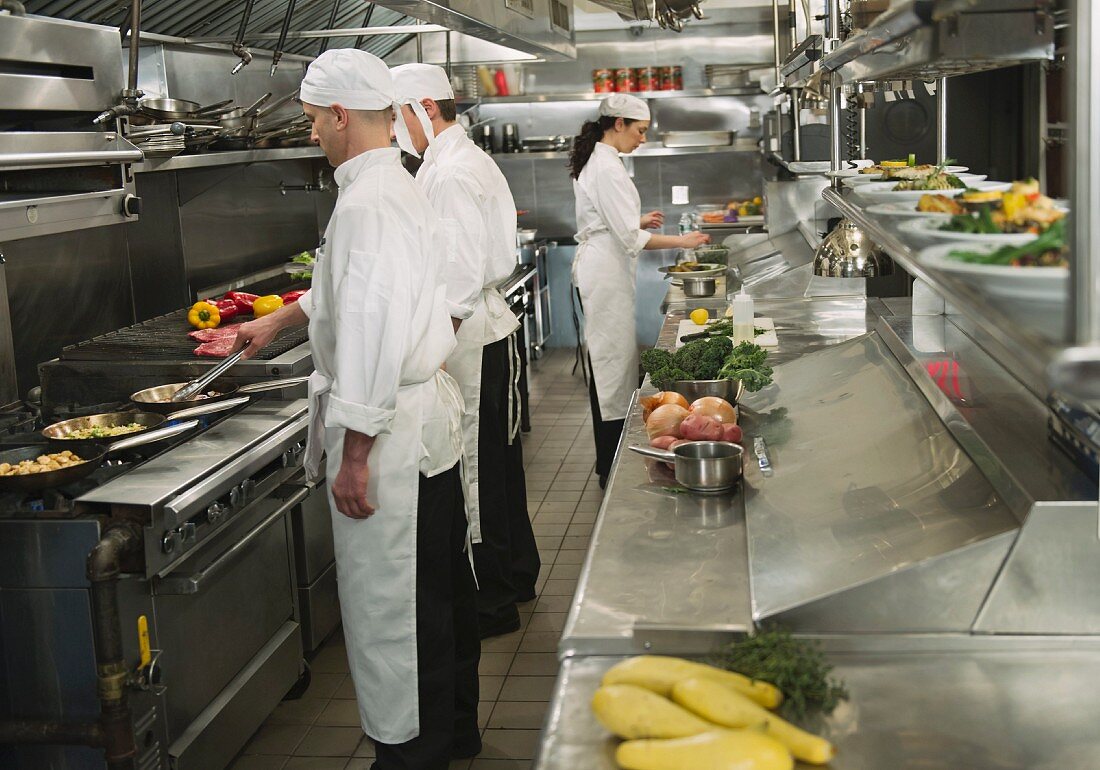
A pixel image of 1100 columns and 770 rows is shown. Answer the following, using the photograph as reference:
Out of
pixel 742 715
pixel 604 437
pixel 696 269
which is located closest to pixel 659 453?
pixel 742 715

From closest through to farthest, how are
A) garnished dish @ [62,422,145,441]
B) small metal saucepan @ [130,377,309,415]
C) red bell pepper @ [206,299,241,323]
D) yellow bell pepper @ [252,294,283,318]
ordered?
garnished dish @ [62,422,145,441] < small metal saucepan @ [130,377,309,415] < red bell pepper @ [206,299,241,323] < yellow bell pepper @ [252,294,283,318]

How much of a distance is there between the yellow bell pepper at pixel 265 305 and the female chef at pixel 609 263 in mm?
1731

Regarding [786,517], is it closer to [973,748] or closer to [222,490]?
[973,748]

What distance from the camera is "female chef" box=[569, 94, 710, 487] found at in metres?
5.74

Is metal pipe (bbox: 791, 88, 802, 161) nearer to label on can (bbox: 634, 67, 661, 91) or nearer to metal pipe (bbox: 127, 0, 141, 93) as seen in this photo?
metal pipe (bbox: 127, 0, 141, 93)

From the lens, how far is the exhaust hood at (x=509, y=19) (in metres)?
3.27

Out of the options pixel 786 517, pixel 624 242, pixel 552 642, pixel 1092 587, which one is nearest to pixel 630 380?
pixel 624 242

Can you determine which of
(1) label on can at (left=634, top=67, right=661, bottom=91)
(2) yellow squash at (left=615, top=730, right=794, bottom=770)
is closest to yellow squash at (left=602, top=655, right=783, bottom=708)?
(2) yellow squash at (left=615, top=730, right=794, bottom=770)

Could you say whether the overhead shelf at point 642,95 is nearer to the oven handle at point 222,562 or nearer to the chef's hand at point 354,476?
the oven handle at point 222,562

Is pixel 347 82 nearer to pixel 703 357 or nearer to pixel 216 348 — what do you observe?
pixel 703 357

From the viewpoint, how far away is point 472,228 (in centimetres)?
384

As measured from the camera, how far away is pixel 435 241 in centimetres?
287

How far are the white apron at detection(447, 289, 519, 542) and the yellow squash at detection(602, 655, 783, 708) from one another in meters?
2.29

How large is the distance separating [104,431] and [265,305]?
1.44m
